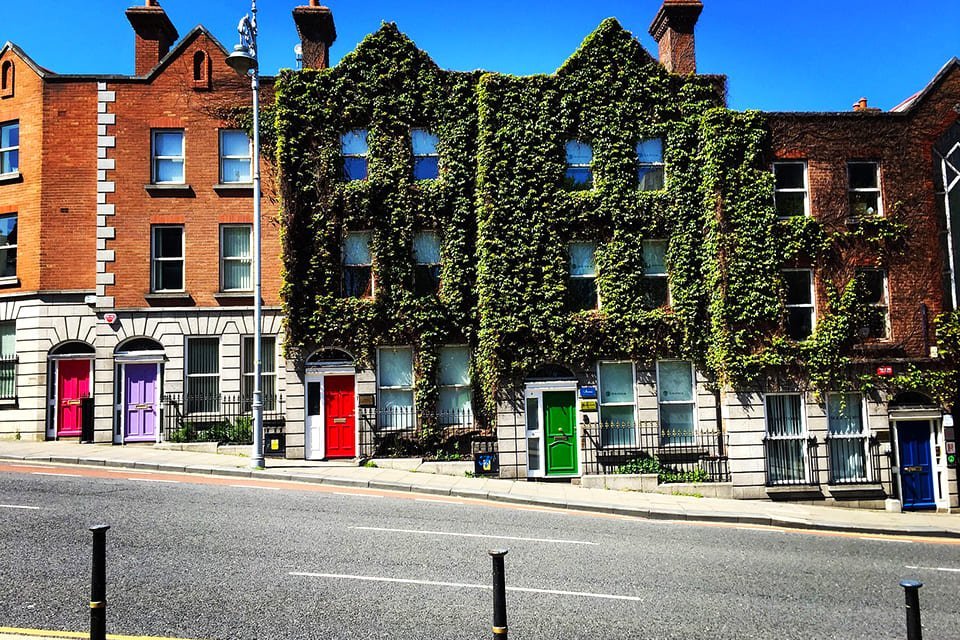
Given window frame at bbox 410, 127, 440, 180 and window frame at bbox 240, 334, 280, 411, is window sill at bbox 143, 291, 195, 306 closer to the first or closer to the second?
window frame at bbox 240, 334, 280, 411

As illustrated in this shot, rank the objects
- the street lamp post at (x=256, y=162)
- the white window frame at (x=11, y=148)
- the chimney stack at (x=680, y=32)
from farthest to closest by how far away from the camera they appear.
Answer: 1. the white window frame at (x=11, y=148)
2. the chimney stack at (x=680, y=32)
3. the street lamp post at (x=256, y=162)

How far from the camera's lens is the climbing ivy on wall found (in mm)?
19797

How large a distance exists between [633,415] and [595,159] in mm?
7572

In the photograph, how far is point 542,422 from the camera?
64.9 feet

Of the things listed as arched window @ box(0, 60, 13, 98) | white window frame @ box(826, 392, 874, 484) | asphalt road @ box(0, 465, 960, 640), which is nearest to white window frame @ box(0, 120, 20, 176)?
arched window @ box(0, 60, 13, 98)

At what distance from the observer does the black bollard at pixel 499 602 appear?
5.52 metres

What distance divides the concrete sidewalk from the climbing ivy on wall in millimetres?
3357

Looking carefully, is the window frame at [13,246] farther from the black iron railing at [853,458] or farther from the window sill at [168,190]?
the black iron railing at [853,458]

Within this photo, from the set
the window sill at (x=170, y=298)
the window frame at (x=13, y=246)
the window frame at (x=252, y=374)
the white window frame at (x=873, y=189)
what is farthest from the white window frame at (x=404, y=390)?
the white window frame at (x=873, y=189)

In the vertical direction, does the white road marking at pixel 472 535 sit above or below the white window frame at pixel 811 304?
below

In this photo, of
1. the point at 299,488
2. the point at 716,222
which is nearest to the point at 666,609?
the point at 299,488

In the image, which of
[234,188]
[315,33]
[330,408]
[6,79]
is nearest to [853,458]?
[330,408]

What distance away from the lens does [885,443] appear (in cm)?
1967

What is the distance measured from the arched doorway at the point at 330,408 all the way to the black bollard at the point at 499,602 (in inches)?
609
